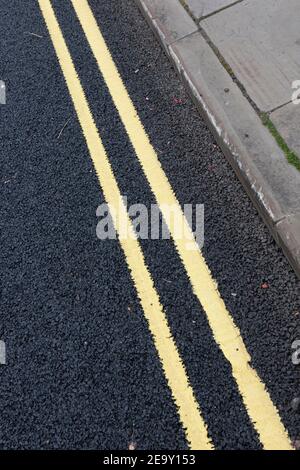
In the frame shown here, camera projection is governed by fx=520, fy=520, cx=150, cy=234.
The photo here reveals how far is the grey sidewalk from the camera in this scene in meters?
3.30

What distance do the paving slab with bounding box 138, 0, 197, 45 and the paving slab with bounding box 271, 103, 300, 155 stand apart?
1.33 metres

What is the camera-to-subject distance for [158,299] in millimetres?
3143

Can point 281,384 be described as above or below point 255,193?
below

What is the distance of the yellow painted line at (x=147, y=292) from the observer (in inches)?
105

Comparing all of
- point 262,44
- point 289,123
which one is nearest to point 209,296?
point 289,123

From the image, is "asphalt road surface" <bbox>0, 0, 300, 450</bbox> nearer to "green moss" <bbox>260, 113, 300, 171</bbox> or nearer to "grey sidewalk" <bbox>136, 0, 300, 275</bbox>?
"grey sidewalk" <bbox>136, 0, 300, 275</bbox>

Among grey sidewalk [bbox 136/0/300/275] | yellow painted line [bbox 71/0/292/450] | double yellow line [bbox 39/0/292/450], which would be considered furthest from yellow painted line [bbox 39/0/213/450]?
grey sidewalk [bbox 136/0/300/275]

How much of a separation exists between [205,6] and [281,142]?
189cm

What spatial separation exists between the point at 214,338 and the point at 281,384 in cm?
44

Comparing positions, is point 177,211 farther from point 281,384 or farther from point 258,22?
point 258,22

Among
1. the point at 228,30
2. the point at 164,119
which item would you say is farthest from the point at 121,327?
the point at 228,30

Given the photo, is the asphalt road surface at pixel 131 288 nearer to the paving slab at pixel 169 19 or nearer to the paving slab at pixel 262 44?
the paving slab at pixel 169 19

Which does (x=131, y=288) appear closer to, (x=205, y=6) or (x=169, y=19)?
(x=169, y=19)

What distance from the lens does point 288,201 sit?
10.6 ft
